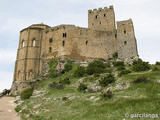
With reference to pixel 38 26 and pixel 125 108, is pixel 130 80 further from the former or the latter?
pixel 38 26

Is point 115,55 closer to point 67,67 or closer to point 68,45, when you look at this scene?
point 68,45

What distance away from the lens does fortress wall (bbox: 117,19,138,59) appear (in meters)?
38.7

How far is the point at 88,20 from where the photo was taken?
4950cm

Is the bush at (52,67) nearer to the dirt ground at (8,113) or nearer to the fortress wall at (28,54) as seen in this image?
the fortress wall at (28,54)

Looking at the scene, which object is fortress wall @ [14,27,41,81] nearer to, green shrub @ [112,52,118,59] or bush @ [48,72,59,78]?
bush @ [48,72,59,78]

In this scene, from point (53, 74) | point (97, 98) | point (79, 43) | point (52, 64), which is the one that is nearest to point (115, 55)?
point (79, 43)

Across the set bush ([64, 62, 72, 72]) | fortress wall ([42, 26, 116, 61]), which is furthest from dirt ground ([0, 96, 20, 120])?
fortress wall ([42, 26, 116, 61])

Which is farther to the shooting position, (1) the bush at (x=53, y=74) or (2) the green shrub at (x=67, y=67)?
(2) the green shrub at (x=67, y=67)

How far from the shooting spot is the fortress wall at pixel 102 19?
4662cm

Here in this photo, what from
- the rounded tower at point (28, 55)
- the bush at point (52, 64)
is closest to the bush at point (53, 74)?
the bush at point (52, 64)

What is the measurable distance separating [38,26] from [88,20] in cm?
1539

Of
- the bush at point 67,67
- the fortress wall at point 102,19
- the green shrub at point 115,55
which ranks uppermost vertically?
the fortress wall at point 102,19

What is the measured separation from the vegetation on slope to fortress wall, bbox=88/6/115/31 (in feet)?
55.5

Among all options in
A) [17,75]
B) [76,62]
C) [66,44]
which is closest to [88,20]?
[66,44]
